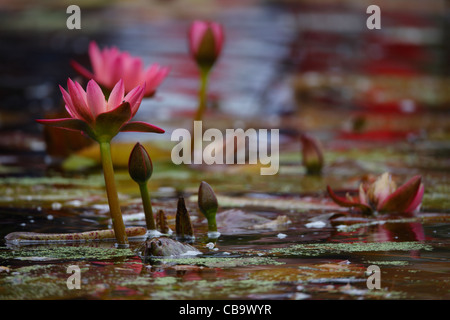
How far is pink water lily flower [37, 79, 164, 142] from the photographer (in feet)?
3.91

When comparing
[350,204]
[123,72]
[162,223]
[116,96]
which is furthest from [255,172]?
[116,96]

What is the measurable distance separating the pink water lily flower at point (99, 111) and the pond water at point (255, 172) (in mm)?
200

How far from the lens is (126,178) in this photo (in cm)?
225

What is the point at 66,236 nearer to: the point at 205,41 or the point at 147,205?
the point at 147,205

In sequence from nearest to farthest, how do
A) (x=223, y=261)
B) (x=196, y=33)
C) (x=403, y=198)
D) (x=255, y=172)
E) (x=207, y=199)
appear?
(x=223, y=261) < (x=207, y=199) < (x=403, y=198) < (x=196, y=33) < (x=255, y=172)

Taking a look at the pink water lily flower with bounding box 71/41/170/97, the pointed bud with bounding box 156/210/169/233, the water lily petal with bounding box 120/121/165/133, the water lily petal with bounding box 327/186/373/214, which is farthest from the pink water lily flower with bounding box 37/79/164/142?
the pink water lily flower with bounding box 71/41/170/97

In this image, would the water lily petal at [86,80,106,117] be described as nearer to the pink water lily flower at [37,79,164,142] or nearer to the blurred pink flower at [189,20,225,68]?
the pink water lily flower at [37,79,164,142]

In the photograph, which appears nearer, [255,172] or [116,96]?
[116,96]

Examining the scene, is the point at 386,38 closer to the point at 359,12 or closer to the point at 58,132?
the point at 359,12

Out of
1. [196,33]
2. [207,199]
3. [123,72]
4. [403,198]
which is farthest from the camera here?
[196,33]

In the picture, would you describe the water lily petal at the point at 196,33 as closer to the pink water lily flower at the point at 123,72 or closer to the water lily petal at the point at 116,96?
the pink water lily flower at the point at 123,72

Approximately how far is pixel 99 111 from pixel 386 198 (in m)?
0.67

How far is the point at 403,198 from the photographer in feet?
5.14

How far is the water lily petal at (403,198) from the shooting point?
152 cm
